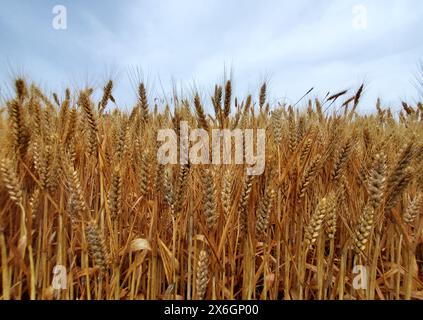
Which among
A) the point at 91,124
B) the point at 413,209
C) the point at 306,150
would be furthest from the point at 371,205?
the point at 91,124

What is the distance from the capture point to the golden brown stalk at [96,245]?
3.84 feet

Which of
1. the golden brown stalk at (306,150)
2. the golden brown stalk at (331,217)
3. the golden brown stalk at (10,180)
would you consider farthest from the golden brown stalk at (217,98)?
the golden brown stalk at (10,180)

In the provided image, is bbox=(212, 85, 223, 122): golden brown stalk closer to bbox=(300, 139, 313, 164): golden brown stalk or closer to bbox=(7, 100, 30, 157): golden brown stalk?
bbox=(300, 139, 313, 164): golden brown stalk

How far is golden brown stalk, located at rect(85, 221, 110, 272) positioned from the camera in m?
1.17

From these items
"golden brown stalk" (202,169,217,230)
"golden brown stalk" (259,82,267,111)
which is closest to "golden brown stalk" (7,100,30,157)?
"golden brown stalk" (202,169,217,230)

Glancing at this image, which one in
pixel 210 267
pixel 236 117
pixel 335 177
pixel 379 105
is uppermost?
pixel 379 105

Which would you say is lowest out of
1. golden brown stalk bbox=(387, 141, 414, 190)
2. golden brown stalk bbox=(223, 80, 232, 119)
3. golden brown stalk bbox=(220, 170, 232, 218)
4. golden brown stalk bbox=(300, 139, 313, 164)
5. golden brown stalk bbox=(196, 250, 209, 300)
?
golden brown stalk bbox=(196, 250, 209, 300)

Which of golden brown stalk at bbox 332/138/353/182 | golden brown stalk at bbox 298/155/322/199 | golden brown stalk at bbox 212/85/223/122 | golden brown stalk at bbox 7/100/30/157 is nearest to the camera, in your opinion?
golden brown stalk at bbox 7/100/30/157

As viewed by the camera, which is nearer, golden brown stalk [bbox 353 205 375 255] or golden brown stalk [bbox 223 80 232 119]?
golden brown stalk [bbox 353 205 375 255]
